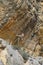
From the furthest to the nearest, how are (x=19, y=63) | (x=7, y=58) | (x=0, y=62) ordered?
1. (x=19, y=63)
2. (x=7, y=58)
3. (x=0, y=62)

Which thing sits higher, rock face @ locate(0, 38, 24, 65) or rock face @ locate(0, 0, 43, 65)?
rock face @ locate(0, 38, 24, 65)

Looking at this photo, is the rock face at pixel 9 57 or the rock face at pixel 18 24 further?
the rock face at pixel 18 24

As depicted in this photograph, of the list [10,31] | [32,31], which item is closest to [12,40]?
[10,31]

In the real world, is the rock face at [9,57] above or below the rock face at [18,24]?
above

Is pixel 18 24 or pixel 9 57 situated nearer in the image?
pixel 9 57

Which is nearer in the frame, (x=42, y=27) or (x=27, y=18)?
(x=27, y=18)

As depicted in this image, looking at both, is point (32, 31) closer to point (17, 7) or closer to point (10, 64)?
point (17, 7)

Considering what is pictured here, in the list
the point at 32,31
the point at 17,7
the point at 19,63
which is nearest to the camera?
the point at 19,63

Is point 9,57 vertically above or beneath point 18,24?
above

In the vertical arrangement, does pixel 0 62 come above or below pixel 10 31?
above

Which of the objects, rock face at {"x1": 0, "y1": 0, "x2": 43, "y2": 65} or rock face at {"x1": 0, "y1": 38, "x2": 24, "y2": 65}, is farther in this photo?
rock face at {"x1": 0, "y1": 0, "x2": 43, "y2": 65}

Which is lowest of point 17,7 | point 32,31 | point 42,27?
point 42,27

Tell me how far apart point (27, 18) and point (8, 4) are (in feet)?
5.54

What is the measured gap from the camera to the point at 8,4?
8555mm
